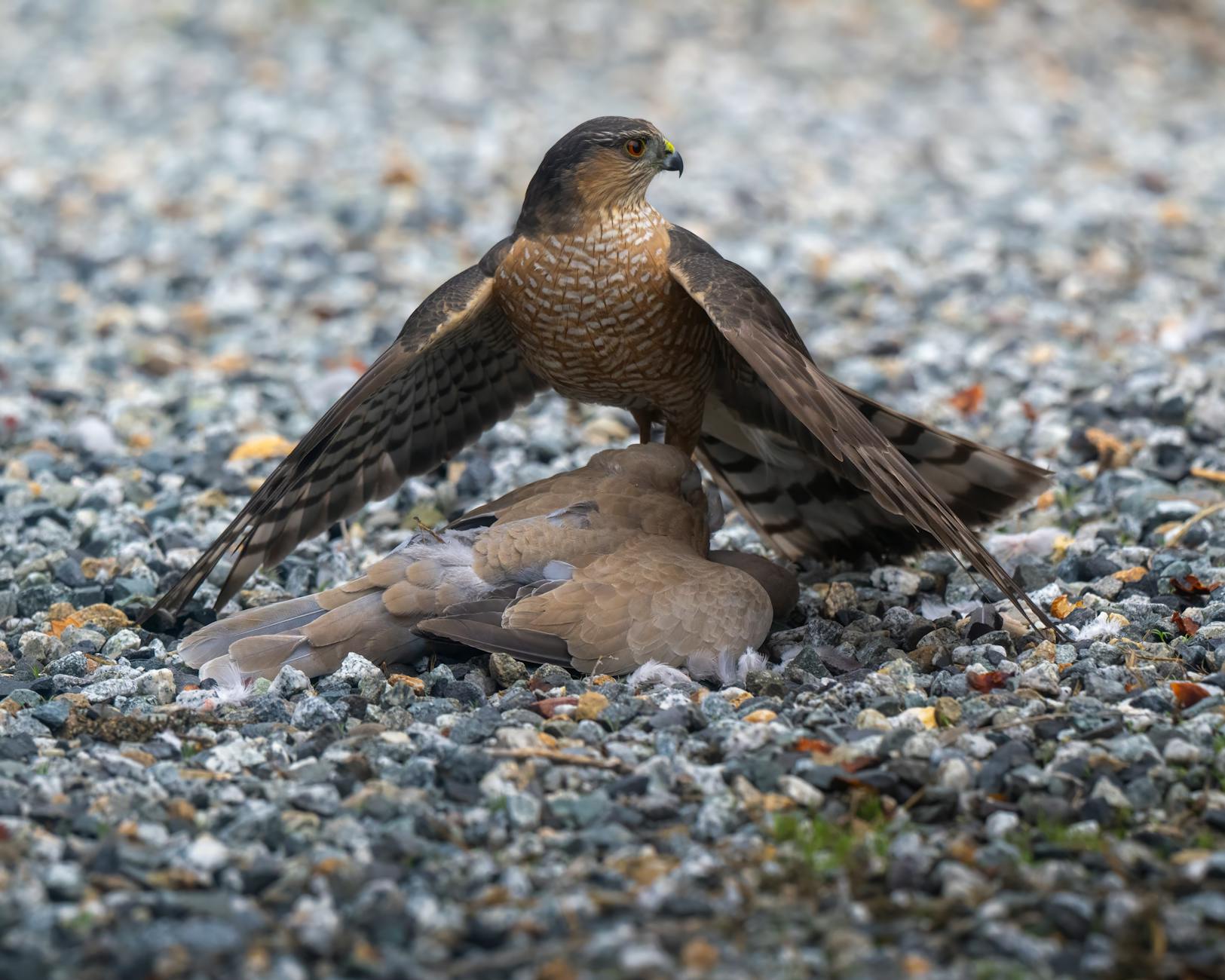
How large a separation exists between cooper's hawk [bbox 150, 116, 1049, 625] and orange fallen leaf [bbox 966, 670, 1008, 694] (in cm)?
26

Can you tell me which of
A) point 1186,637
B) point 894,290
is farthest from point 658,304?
point 894,290

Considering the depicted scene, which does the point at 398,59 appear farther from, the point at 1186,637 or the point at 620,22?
the point at 1186,637

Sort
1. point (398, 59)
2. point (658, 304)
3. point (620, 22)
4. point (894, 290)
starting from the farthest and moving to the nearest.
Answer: point (620, 22), point (398, 59), point (894, 290), point (658, 304)

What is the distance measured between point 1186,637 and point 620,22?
9.92m

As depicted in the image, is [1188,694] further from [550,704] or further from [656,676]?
[550,704]

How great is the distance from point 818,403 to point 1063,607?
1.03 metres

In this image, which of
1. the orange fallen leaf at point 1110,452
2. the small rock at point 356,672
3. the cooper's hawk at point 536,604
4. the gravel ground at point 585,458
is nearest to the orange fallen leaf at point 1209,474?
the gravel ground at point 585,458

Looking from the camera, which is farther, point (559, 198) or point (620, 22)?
point (620, 22)

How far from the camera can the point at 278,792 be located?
345 cm

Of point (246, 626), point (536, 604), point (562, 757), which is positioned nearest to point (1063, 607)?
point (536, 604)

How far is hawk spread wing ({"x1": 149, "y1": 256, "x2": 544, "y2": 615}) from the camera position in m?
4.70

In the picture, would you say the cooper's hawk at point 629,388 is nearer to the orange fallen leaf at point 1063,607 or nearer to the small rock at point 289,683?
the orange fallen leaf at point 1063,607

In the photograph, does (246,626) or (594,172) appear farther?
(594,172)

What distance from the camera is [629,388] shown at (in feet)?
16.7
